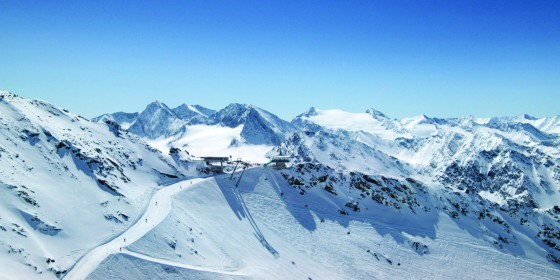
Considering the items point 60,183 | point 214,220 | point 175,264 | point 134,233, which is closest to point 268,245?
point 214,220

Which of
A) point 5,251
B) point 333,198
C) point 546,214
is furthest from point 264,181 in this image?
point 546,214

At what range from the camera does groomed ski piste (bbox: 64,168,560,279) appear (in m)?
42.4

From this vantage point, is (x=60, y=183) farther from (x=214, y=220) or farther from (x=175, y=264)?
(x=175, y=264)

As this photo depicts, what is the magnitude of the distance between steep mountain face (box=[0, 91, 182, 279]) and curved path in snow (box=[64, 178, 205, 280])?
1205 millimetres

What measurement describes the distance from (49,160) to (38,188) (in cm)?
1056

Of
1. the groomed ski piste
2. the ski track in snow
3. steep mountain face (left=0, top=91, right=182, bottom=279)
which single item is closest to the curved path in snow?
the groomed ski piste

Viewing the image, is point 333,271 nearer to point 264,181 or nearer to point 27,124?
point 264,181

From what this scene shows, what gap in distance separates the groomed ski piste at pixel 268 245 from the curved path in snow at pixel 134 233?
0.49 ft

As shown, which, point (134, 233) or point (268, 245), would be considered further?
point (268, 245)

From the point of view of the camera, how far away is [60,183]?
53688mm

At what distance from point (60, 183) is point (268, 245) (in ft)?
99.5

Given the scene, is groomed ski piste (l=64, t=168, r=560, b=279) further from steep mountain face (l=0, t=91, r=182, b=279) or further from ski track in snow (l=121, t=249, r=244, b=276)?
steep mountain face (l=0, t=91, r=182, b=279)

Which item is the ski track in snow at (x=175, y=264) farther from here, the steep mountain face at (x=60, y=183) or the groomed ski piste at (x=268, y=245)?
the steep mountain face at (x=60, y=183)

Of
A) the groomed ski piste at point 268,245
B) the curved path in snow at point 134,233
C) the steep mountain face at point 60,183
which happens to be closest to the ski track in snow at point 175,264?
the groomed ski piste at point 268,245
